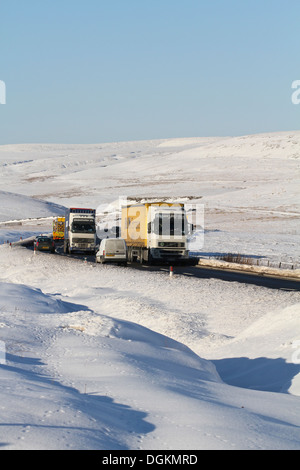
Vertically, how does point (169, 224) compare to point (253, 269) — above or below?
above

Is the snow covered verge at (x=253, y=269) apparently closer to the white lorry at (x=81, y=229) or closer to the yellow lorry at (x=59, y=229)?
the white lorry at (x=81, y=229)

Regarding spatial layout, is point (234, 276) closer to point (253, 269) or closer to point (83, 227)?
point (253, 269)

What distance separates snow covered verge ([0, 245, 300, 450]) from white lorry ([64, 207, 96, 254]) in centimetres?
2285

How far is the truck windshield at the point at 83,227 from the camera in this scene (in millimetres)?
49094

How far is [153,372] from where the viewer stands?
1117 centimetres

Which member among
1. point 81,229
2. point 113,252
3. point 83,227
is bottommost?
point 113,252

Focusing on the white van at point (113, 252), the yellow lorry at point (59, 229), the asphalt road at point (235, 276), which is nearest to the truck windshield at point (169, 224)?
the asphalt road at point (235, 276)

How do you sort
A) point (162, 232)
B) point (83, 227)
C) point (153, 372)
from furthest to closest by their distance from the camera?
point (83, 227) → point (162, 232) → point (153, 372)

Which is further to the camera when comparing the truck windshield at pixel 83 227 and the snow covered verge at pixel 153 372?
the truck windshield at pixel 83 227

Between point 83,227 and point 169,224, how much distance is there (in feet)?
40.2

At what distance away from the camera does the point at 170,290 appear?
27.7m

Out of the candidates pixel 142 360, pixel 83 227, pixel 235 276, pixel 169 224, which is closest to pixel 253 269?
pixel 235 276

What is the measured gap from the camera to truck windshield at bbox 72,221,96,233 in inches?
1933

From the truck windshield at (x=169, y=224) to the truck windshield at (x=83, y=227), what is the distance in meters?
11.4
